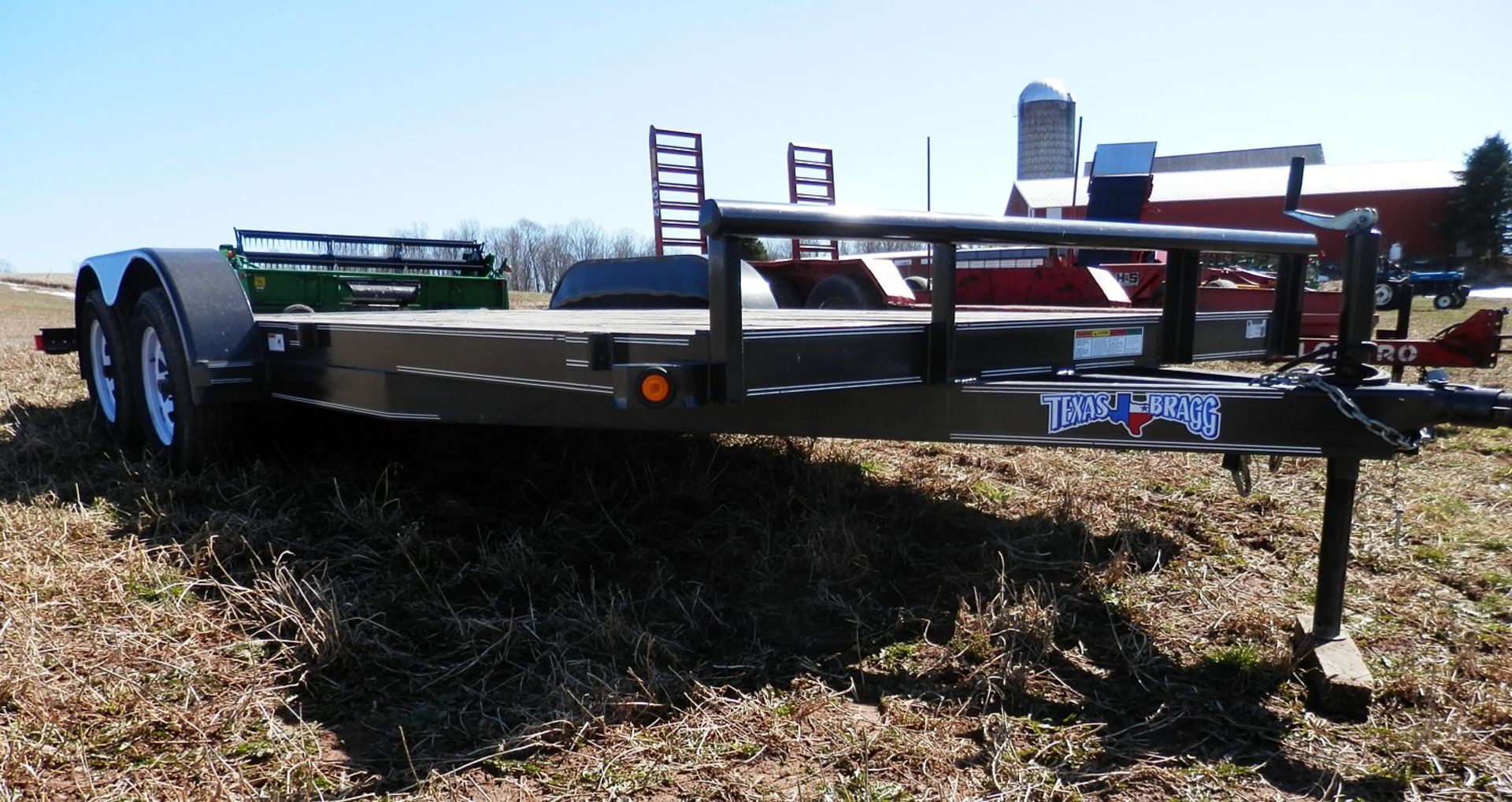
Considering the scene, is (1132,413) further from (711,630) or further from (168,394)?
(168,394)

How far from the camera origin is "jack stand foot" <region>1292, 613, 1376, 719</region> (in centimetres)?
232

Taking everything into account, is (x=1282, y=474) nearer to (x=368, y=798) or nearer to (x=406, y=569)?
(x=406, y=569)

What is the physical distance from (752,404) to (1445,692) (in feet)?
5.96

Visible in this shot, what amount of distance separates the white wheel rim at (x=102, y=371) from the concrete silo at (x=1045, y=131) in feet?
157

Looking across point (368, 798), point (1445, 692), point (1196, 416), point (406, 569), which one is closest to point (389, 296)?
point (406, 569)

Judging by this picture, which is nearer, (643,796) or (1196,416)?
(643,796)

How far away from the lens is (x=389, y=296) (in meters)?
5.89

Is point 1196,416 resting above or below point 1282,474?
above

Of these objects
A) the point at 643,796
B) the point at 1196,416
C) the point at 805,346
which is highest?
the point at 805,346

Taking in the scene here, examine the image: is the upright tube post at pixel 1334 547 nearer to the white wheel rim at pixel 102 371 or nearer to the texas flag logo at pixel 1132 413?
the texas flag logo at pixel 1132 413

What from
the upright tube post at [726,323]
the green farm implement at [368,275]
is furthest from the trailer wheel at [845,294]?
the upright tube post at [726,323]

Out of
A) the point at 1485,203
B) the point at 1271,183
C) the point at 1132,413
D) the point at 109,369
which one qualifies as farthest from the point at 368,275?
the point at 1485,203

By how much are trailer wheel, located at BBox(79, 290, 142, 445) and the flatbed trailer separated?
1593mm

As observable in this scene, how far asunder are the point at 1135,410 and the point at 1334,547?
0.60 m
